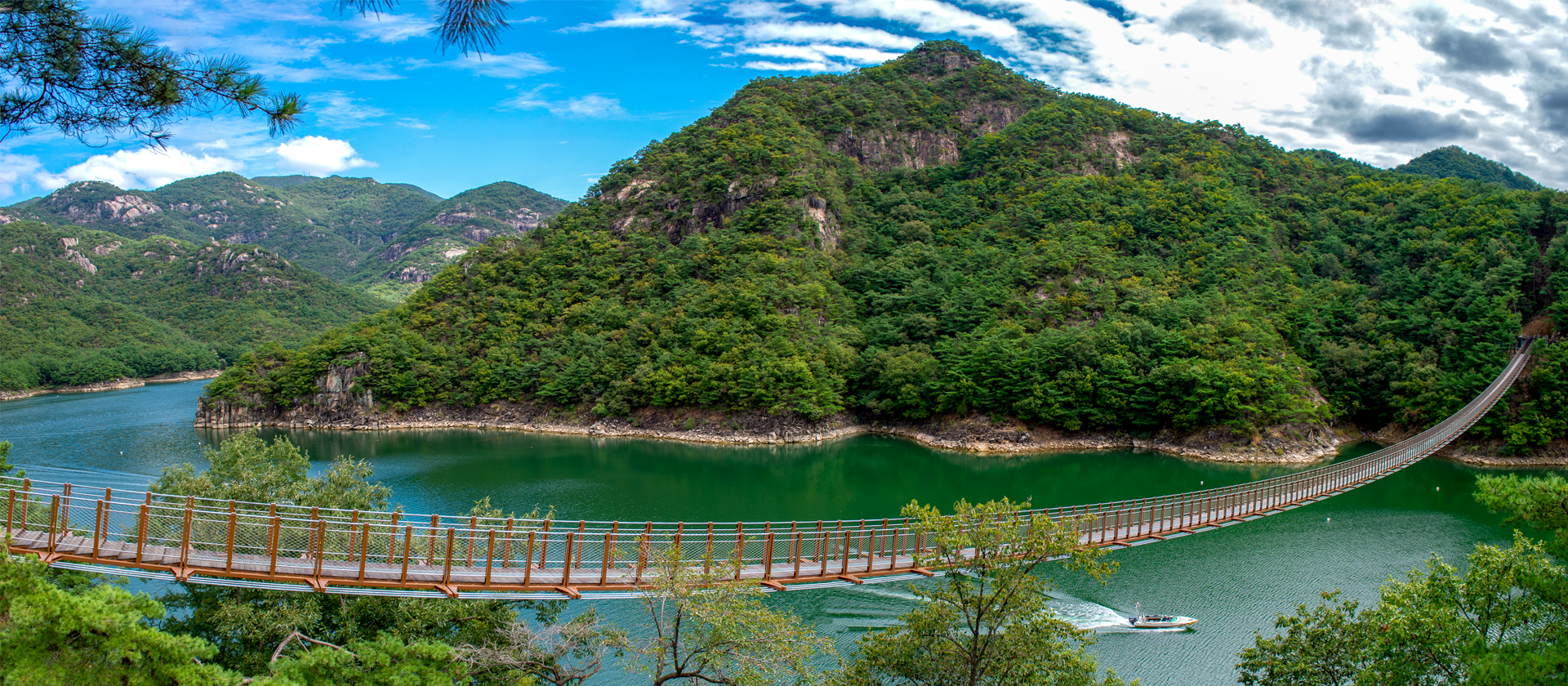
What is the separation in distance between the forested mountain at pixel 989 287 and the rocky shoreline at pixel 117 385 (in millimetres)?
34483

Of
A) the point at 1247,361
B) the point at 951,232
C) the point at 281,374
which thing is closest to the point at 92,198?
the point at 281,374

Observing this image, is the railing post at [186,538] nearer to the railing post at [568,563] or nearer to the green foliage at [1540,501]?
the railing post at [568,563]

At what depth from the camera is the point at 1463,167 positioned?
76250 millimetres

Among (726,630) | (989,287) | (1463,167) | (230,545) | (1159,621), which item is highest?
(1463,167)

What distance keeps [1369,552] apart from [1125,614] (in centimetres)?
1094

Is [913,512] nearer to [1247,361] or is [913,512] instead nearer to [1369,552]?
[1369,552]

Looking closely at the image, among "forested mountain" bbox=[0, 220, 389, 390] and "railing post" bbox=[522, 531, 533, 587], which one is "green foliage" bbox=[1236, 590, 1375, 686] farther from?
"forested mountain" bbox=[0, 220, 389, 390]

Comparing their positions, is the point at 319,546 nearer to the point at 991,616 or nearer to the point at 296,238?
the point at 991,616

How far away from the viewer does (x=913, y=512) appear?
1218cm

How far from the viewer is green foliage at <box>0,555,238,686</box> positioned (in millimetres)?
6867

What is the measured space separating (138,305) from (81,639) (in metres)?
129

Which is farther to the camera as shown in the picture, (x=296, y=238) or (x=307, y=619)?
(x=296, y=238)

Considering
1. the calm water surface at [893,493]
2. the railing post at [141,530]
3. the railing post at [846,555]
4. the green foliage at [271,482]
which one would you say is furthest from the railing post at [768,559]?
the green foliage at [271,482]

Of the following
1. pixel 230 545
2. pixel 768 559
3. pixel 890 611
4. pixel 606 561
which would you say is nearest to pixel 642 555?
pixel 606 561
